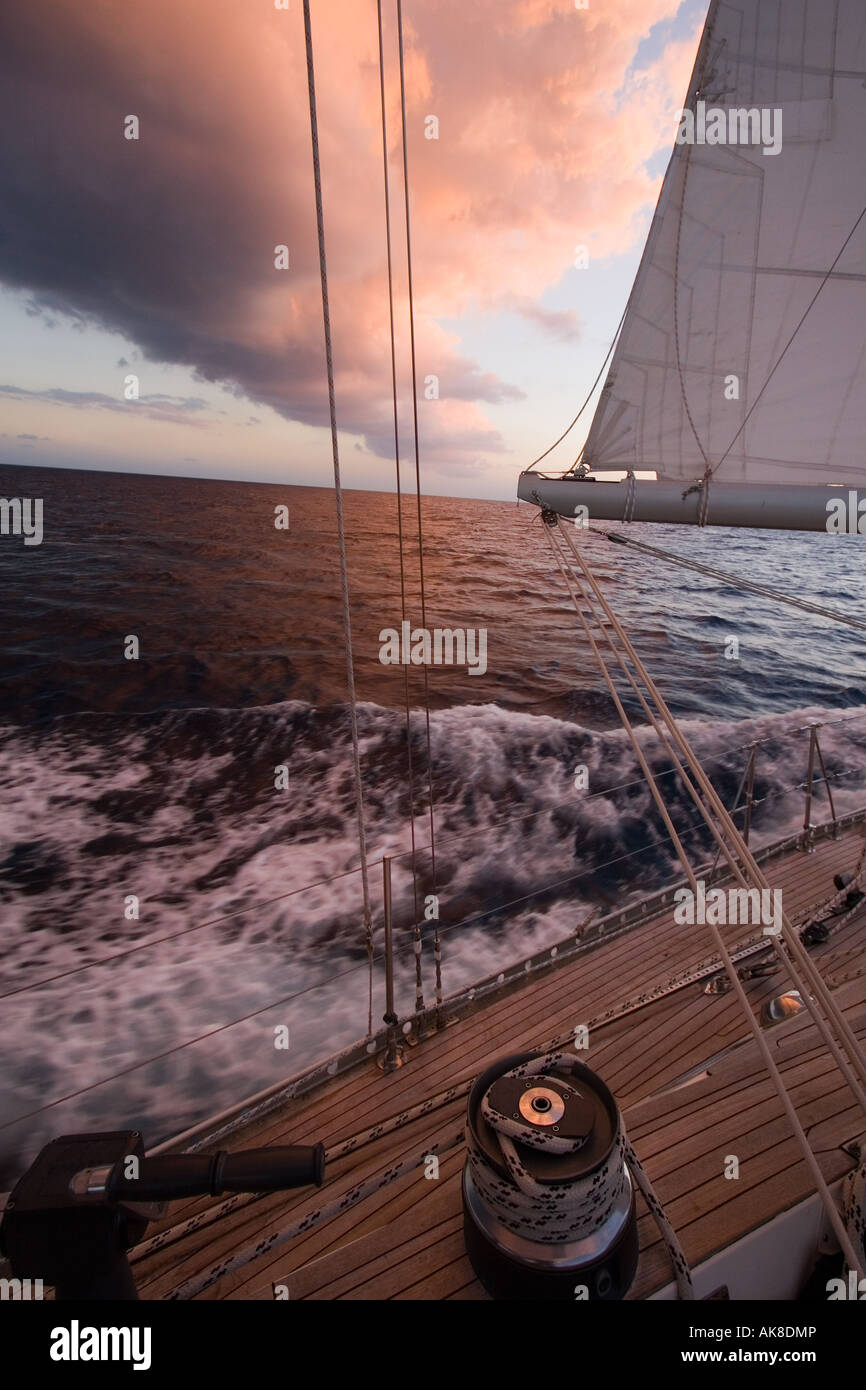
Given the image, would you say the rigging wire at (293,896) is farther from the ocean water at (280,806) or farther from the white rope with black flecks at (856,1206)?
the white rope with black flecks at (856,1206)

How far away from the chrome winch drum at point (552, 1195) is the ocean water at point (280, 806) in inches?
43.9

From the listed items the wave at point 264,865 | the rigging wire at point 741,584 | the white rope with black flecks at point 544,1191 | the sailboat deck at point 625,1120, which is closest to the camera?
the white rope with black flecks at point 544,1191

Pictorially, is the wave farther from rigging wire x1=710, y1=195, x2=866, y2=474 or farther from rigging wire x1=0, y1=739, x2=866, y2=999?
rigging wire x1=710, y1=195, x2=866, y2=474

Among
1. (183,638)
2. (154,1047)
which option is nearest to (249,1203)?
(154,1047)

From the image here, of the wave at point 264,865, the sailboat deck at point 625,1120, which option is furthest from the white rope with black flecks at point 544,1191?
the wave at point 264,865

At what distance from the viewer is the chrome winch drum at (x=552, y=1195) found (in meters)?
1.40

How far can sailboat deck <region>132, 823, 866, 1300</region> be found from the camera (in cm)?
178

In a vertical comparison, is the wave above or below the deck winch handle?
below

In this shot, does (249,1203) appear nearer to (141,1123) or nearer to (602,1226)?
(602,1226)

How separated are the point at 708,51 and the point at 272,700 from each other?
36.5 feet

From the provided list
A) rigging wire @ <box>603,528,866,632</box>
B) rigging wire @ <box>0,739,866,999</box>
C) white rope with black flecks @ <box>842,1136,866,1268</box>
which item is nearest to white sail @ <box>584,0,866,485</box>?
rigging wire @ <box>603,528,866,632</box>

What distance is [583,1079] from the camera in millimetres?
1631

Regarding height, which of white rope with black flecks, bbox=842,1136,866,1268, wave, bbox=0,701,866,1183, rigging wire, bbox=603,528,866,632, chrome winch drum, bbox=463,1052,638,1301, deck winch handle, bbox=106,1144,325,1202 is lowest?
wave, bbox=0,701,866,1183

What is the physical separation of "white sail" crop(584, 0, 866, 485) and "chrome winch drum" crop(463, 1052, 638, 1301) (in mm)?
4749
